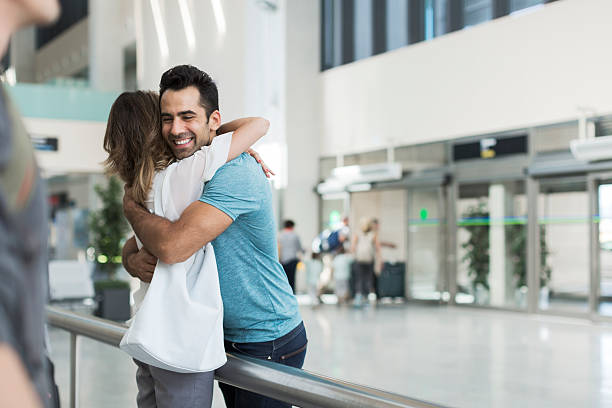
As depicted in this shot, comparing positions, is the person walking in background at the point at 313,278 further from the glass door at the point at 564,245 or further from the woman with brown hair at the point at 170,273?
the woman with brown hair at the point at 170,273

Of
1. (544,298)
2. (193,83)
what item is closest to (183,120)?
(193,83)

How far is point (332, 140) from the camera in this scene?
17.0 metres

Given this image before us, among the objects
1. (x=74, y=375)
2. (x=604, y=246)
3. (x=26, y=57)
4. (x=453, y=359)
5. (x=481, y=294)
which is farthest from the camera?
(x=26, y=57)

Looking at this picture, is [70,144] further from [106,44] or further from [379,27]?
[379,27]

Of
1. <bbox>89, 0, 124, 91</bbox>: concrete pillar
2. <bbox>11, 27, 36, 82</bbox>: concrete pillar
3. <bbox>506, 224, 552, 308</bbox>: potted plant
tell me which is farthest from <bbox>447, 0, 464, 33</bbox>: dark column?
<bbox>11, 27, 36, 82</bbox>: concrete pillar

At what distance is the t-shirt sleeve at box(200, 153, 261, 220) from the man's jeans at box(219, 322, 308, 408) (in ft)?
1.13

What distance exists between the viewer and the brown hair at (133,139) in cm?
170

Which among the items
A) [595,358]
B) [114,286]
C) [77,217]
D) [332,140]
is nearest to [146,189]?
[595,358]

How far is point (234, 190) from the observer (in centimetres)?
159

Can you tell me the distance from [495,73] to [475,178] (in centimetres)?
199

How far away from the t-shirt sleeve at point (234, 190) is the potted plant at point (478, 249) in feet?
40.7

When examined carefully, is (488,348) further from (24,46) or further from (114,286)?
(24,46)

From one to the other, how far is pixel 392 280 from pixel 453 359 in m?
7.08

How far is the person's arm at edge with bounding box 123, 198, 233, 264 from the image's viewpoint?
4.88 ft
